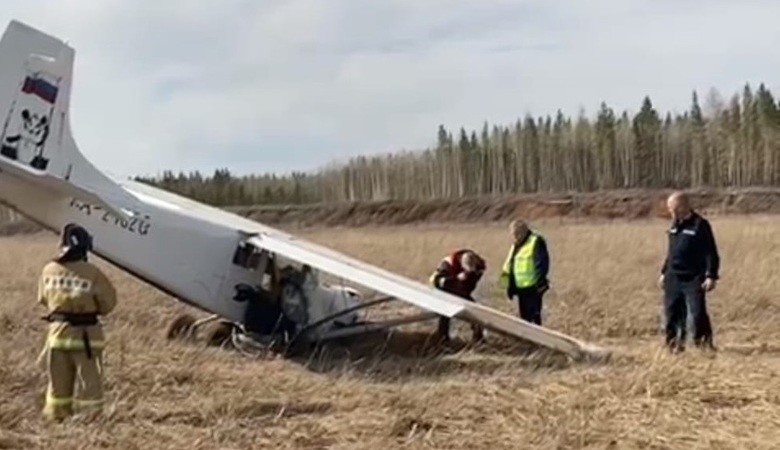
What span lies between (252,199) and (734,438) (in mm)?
62867

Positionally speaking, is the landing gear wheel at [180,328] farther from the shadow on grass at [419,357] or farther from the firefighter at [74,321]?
the firefighter at [74,321]

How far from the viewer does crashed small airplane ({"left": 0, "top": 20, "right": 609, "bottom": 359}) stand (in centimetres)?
1166

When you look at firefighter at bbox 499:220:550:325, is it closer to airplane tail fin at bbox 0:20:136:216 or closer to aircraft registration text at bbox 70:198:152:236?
aircraft registration text at bbox 70:198:152:236

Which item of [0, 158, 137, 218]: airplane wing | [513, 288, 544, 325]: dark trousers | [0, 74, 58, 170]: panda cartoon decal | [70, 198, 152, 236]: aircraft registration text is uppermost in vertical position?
[0, 74, 58, 170]: panda cartoon decal

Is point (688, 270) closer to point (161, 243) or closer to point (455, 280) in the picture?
point (455, 280)

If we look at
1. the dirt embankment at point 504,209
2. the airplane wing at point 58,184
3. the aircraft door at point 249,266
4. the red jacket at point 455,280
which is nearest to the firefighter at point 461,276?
the red jacket at point 455,280

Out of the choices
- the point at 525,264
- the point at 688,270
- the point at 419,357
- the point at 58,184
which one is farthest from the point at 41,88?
the point at 688,270

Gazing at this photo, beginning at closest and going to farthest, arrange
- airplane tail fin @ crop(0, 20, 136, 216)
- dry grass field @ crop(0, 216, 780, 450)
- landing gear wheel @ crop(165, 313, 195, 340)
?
dry grass field @ crop(0, 216, 780, 450) → airplane tail fin @ crop(0, 20, 136, 216) → landing gear wheel @ crop(165, 313, 195, 340)

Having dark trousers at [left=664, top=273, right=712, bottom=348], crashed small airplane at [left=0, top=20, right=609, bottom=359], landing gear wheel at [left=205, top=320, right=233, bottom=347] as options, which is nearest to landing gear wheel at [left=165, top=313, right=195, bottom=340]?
crashed small airplane at [left=0, top=20, right=609, bottom=359]

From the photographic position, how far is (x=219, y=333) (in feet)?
41.4

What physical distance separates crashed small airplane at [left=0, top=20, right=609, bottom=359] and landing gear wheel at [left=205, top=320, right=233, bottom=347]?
35 mm

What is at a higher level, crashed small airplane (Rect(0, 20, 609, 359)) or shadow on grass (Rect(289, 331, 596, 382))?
crashed small airplane (Rect(0, 20, 609, 359))

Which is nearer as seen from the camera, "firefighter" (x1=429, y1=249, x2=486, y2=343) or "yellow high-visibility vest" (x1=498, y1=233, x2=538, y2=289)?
"yellow high-visibility vest" (x1=498, y1=233, x2=538, y2=289)

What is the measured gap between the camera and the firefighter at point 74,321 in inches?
299
